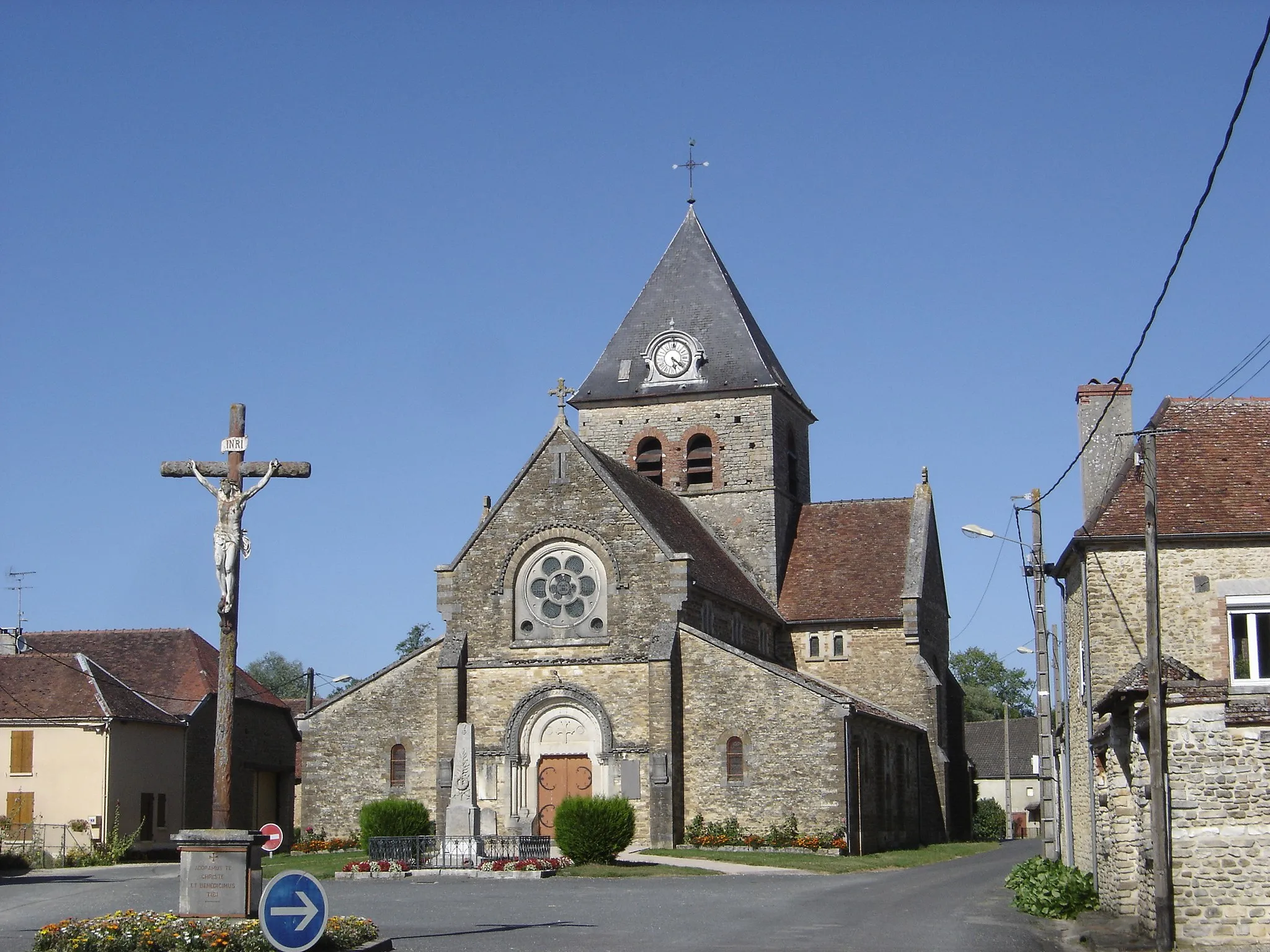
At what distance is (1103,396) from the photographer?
27.7 m

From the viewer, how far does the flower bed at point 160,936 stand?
50.2ft

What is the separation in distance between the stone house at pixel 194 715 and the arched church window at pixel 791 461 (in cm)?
1746

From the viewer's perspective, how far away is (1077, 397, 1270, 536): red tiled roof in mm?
24250

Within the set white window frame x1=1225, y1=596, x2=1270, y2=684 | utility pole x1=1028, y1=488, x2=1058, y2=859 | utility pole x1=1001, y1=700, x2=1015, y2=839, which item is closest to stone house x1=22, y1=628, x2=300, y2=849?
utility pole x1=1028, y1=488, x2=1058, y2=859

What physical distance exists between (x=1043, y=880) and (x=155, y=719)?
26.4 m

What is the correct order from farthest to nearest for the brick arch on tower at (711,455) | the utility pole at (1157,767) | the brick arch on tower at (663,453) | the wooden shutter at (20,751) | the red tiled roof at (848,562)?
the brick arch on tower at (663,453) < the brick arch on tower at (711,455) < the red tiled roof at (848,562) < the wooden shutter at (20,751) < the utility pole at (1157,767)

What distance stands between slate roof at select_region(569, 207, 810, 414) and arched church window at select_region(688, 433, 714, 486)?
146cm

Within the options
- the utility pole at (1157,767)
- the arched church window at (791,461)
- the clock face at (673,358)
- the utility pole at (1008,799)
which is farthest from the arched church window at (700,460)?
the utility pole at (1157,767)

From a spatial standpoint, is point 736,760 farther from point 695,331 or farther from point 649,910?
point 695,331

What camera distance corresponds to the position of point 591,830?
3147cm

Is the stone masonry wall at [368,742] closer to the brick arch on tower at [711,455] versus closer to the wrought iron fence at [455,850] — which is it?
the wrought iron fence at [455,850]

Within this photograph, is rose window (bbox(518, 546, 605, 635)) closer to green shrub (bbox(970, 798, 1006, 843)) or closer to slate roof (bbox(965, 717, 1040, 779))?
green shrub (bbox(970, 798, 1006, 843))

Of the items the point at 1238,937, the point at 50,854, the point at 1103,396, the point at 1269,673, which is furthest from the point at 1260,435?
the point at 50,854

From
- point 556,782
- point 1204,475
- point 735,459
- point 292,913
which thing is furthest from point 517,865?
point 735,459
